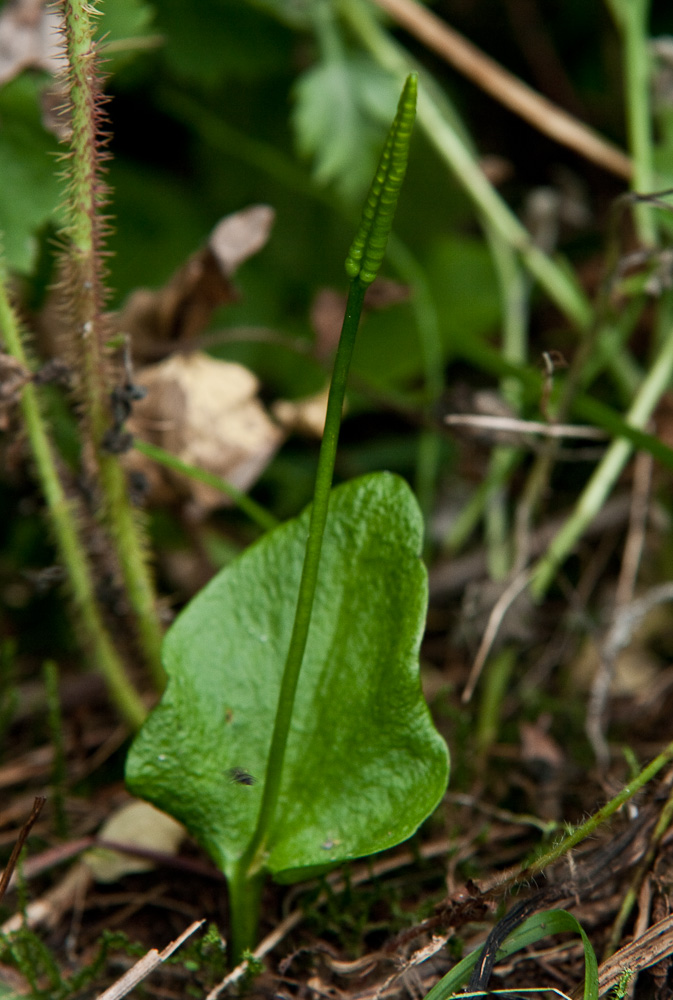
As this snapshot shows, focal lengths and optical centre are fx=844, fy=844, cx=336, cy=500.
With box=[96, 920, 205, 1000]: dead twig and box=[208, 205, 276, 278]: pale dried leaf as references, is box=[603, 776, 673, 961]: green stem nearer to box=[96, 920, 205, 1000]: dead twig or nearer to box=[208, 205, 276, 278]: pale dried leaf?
box=[96, 920, 205, 1000]: dead twig

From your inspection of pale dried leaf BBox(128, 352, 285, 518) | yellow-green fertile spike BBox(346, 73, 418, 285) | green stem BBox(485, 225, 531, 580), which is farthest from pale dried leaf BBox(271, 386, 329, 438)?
yellow-green fertile spike BBox(346, 73, 418, 285)

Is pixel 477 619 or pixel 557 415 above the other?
pixel 557 415

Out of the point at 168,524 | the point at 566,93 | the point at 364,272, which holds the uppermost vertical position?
the point at 566,93

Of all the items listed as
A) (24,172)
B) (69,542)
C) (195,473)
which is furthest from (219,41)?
(69,542)

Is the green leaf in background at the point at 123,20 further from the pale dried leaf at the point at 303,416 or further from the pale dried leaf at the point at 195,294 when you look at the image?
the pale dried leaf at the point at 303,416

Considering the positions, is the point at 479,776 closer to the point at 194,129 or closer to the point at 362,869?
the point at 362,869

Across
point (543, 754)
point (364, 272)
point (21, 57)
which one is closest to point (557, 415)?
point (543, 754)

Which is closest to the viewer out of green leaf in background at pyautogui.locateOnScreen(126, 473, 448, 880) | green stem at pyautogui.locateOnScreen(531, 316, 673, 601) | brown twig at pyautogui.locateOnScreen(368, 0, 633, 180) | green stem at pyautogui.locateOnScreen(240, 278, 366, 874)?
green stem at pyautogui.locateOnScreen(240, 278, 366, 874)
